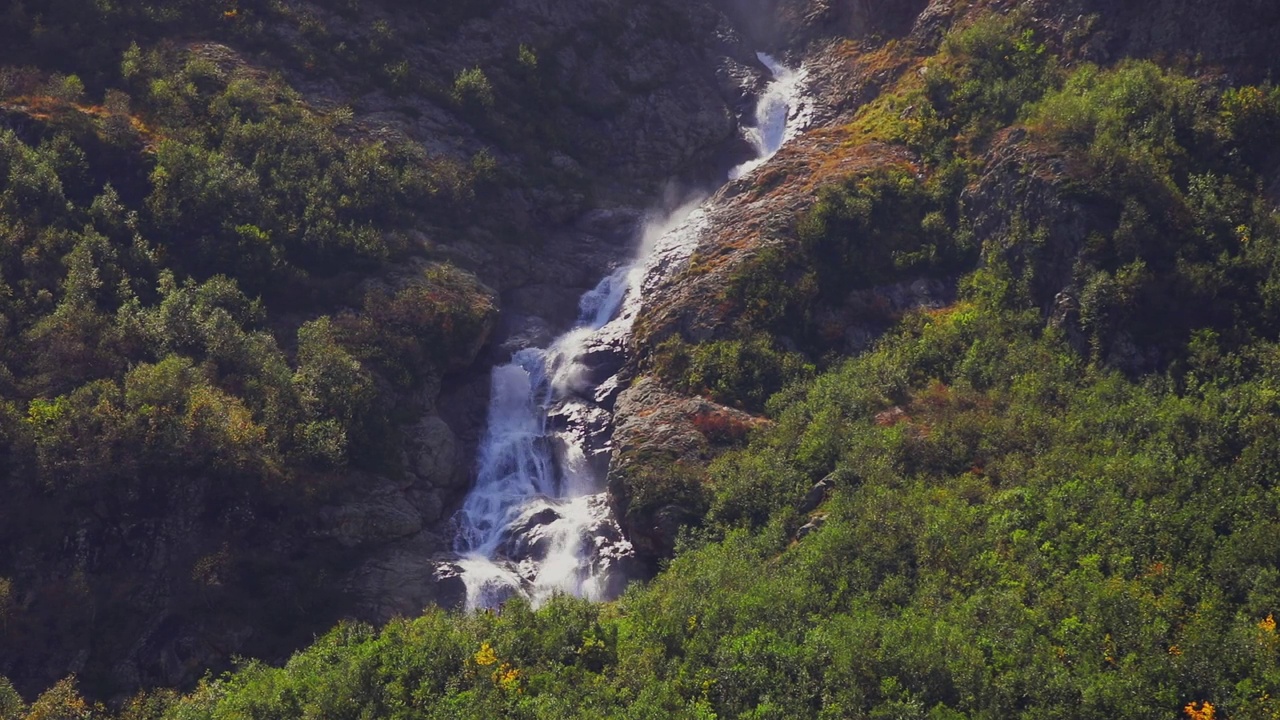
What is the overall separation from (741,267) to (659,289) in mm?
5197

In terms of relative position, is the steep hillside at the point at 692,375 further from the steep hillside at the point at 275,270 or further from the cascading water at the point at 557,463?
the cascading water at the point at 557,463

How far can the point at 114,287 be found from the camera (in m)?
51.1

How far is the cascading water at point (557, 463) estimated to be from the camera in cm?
4869

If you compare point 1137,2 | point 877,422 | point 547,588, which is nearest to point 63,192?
point 547,588

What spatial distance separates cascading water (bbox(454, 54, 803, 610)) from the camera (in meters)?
48.7

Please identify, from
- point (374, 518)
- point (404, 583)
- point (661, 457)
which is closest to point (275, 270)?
point (374, 518)

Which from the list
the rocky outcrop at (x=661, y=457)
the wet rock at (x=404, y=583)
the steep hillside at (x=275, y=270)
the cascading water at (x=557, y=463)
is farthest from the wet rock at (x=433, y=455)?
the rocky outcrop at (x=661, y=457)

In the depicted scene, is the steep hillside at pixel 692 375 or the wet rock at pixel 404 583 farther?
the wet rock at pixel 404 583

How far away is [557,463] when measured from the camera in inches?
2143

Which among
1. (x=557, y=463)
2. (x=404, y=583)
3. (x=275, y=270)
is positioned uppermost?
(x=275, y=270)

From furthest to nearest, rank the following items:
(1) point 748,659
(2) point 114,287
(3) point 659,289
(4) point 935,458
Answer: (3) point 659,289
(2) point 114,287
(4) point 935,458
(1) point 748,659

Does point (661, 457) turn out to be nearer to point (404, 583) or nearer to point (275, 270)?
point (404, 583)

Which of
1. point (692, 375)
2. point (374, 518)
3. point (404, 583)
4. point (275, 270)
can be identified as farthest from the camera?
point (275, 270)

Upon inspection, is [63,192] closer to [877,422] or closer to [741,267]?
[741,267]
